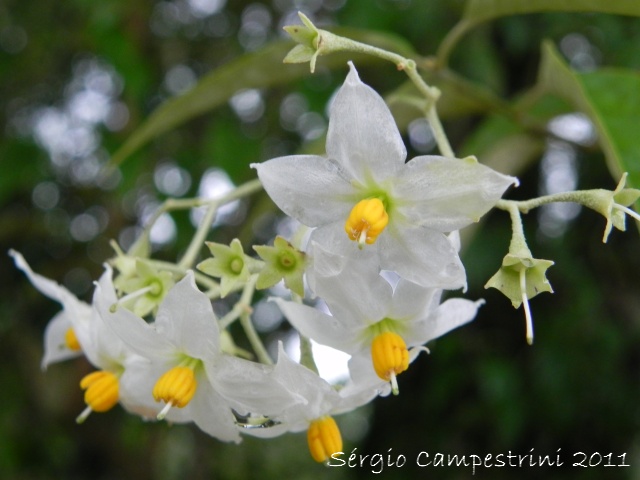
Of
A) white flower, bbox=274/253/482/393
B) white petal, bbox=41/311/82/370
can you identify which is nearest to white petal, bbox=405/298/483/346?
white flower, bbox=274/253/482/393

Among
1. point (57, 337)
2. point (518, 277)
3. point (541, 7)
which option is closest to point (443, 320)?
point (518, 277)

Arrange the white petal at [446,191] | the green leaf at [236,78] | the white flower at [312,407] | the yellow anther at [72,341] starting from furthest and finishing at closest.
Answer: the green leaf at [236,78], the yellow anther at [72,341], the white flower at [312,407], the white petal at [446,191]

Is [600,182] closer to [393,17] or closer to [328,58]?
[393,17]

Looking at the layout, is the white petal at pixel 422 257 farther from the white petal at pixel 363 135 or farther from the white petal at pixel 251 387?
the white petal at pixel 251 387

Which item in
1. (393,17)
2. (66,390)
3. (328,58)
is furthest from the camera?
(66,390)

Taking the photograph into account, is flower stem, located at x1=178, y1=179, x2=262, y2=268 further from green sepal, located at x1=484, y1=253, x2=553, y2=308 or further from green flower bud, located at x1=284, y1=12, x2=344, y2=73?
green sepal, located at x1=484, y1=253, x2=553, y2=308

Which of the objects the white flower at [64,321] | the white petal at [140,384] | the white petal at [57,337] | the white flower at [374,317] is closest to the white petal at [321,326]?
the white flower at [374,317]

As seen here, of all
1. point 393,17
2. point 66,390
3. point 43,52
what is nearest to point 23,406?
point 66,390
